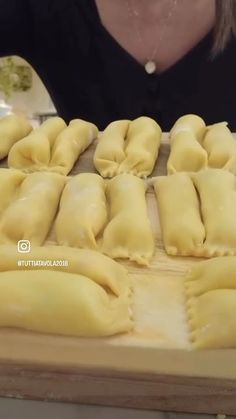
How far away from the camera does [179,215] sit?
3.13ft

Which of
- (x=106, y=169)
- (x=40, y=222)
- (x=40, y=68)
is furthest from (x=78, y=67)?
(x=40, y=222)

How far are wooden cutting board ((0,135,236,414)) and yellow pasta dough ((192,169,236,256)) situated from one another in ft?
0.76

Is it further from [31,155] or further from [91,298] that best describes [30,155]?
[91,298]

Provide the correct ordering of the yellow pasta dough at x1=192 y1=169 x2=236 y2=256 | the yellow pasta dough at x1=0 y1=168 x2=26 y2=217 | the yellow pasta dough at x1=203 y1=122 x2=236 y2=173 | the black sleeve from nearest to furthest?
the yellow pasta dough at x1=192 y1=169 x2=236 y2=256 < the yellow pasta dough at x1=0 y1=168 x2=26 y2=217 < the yellow pasta dough at x1=203 y1=122 x2=236 y2=173 < the black sleeve

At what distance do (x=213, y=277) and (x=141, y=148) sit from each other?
1.82ft

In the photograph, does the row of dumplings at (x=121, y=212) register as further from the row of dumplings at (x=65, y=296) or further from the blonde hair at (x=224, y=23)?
the blonde hair at (x=224, y=23)

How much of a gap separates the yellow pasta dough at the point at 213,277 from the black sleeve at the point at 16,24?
111 cm

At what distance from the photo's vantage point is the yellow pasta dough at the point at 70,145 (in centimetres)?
Answer: 124

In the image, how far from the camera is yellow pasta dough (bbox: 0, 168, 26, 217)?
1.04 metres

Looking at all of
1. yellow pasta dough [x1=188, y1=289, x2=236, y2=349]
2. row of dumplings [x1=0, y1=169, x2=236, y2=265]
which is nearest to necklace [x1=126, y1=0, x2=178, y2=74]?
row of dumplings [x1=0, y1=169, x2=236, y2=265]

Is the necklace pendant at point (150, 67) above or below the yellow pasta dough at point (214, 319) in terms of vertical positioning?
above

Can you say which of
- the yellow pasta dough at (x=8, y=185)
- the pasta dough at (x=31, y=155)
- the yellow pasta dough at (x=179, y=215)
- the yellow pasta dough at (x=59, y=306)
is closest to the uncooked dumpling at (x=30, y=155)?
the pasta dough at (x=31, y=155)

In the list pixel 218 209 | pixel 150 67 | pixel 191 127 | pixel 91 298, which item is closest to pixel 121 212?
pixel 218 209

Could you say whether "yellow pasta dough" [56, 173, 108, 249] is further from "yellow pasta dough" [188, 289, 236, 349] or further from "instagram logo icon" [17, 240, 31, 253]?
"yellow pasta dough" [188, 289, 236, 349]
